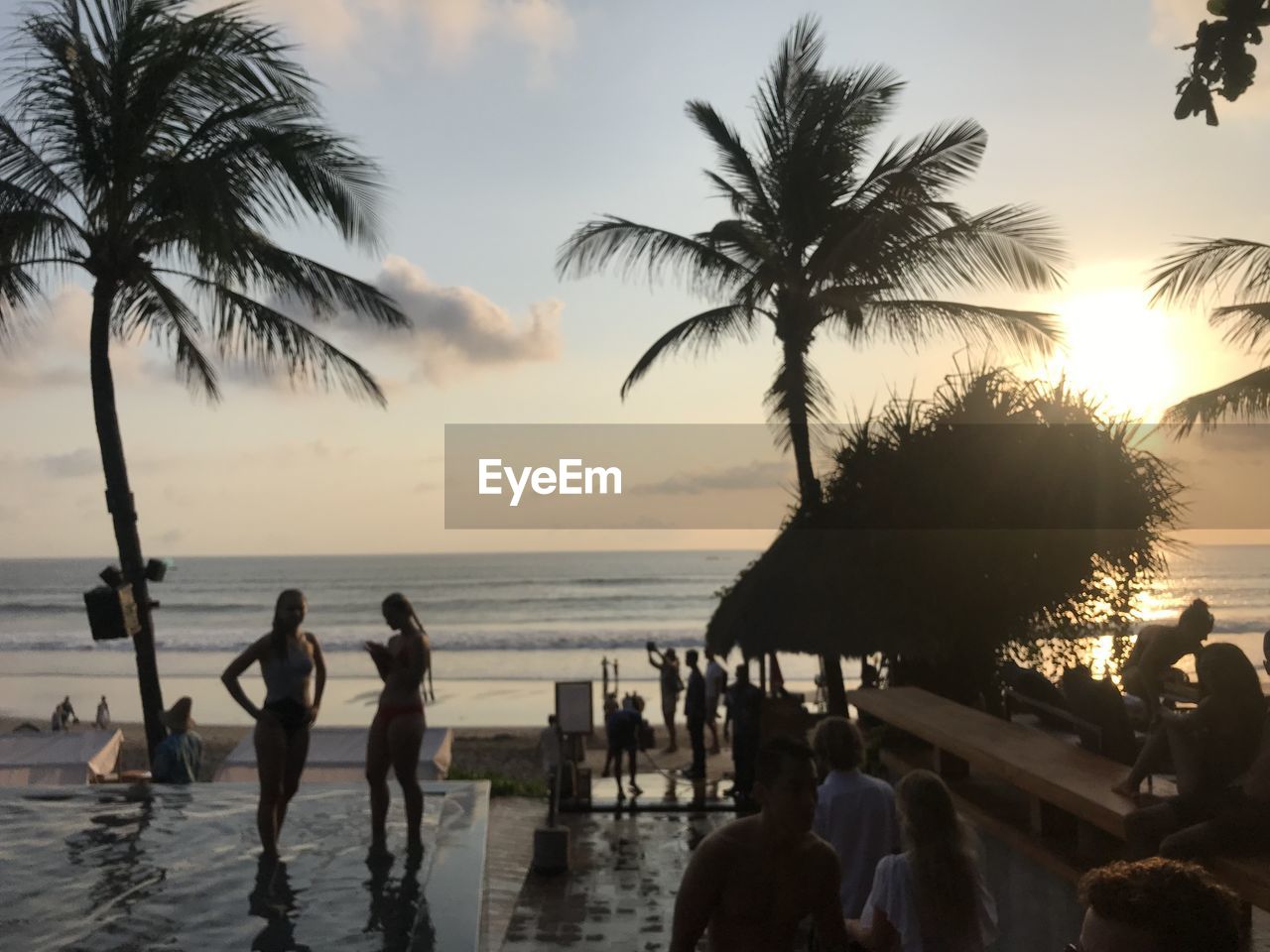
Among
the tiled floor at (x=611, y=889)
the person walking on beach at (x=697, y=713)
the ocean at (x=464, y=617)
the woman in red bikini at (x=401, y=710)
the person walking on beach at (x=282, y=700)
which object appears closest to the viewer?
the person walking on beach at (x=282, y=700)

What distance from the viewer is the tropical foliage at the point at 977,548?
14.4 m

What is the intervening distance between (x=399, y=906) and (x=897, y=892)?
316 cm

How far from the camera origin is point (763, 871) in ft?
10.0

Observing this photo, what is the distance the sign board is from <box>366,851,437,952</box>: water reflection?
27.1 ft

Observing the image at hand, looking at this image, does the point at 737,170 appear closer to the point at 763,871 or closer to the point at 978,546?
the point at 978,546

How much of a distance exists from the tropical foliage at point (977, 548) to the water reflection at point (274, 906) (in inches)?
329

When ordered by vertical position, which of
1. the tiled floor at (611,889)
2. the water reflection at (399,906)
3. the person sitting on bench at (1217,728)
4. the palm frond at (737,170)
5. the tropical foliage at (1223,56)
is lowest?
the tiled floor at (611,889)

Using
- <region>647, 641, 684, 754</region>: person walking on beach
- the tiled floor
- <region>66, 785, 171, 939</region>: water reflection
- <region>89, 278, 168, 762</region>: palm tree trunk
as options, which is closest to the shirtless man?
<region>66, 785, 171, 939</region>: water reflection

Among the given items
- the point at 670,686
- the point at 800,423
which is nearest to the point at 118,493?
the point at 800,423

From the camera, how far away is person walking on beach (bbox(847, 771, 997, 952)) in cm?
353

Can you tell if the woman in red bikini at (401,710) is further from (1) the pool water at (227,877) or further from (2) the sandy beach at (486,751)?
(2) the sandy beach at (486,751)

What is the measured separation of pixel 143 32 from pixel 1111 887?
41.5ft

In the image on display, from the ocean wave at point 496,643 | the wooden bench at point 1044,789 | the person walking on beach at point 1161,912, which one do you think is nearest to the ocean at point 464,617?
the ocean wave at point 496,643

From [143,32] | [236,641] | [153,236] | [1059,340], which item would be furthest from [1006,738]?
[236,641]
